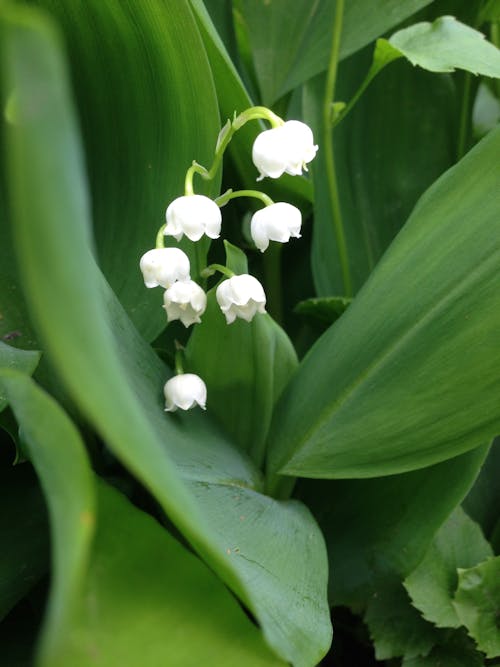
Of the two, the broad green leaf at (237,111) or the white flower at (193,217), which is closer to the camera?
the white flower at (193,217)

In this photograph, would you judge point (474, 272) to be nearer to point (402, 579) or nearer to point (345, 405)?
point (345, 405)

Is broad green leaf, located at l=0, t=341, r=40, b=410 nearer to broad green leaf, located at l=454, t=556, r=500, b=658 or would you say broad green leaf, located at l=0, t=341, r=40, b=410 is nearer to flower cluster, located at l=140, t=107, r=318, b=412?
flower cluster, located at l=140, t=107, r=318, b=412

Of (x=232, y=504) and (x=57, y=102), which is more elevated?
(x=57, y=102)

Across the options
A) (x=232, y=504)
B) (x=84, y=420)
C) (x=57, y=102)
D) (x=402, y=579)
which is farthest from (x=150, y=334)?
(x=57, y=102)

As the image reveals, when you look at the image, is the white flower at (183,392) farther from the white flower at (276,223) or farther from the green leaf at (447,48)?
the green leaf at (447,48)

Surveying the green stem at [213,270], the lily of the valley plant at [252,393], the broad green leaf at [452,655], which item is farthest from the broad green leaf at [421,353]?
the broad green leaf at [452,655]

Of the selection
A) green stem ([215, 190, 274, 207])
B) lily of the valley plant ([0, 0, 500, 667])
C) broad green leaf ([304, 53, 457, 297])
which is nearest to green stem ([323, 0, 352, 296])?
lily of the valley plant ([0, 0, 500, 667])
